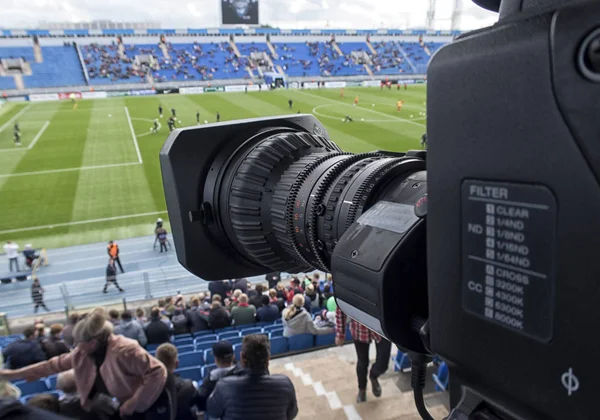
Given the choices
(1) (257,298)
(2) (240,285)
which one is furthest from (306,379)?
(2) (240,285)

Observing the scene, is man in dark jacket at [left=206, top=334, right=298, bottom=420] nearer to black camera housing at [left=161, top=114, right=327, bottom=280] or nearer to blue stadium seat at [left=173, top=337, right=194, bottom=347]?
black camera housing at [left=161, top=114, right=327, bottom=280]

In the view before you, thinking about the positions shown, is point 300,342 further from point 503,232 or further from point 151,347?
point 503,232

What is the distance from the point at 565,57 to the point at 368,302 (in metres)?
0.57

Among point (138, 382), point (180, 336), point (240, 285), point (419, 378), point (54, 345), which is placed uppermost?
point (419, 378)

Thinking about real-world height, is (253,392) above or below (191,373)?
above

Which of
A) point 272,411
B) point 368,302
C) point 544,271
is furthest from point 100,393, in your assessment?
point 544,271

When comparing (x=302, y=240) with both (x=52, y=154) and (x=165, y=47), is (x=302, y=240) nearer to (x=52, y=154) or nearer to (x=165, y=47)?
(x=52, y=154)

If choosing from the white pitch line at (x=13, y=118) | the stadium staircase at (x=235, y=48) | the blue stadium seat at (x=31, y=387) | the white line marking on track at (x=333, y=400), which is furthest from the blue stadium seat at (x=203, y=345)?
the stadium staircase at (x=235, y=48)

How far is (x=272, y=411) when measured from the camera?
2574 millimetres

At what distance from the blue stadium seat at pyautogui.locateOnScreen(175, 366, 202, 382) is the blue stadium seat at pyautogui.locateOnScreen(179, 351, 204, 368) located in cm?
29

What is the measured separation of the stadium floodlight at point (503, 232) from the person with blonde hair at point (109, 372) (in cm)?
200

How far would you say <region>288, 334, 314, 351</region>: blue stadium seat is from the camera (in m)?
5.25

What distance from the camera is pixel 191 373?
4.62 metres

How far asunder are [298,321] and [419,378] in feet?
13.6
